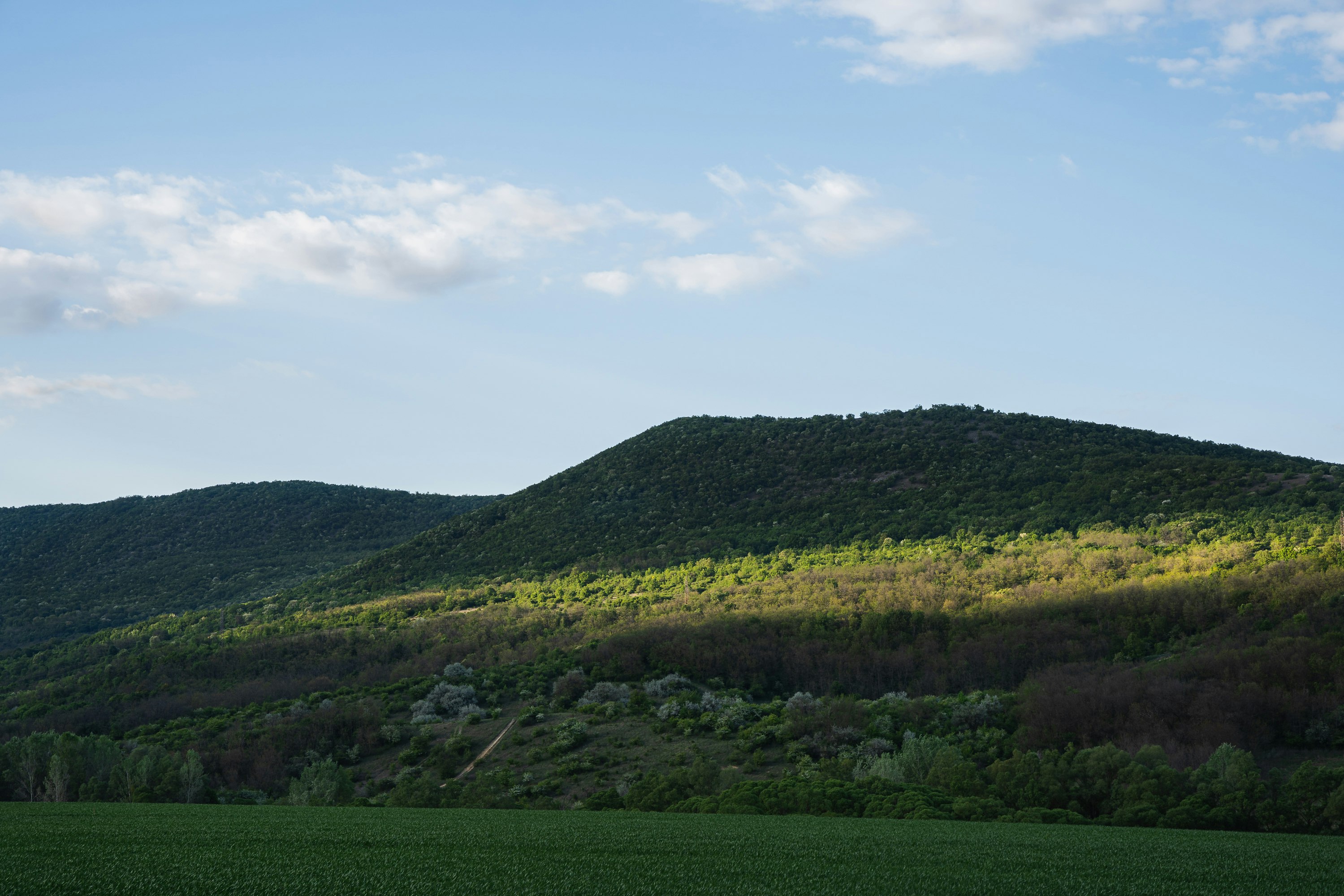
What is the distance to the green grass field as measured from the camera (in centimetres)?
1097

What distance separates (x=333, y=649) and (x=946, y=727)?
34010mm

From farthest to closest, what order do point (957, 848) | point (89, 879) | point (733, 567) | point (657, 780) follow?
1. point (733, 567)
2. point (657, 780)
3. point (957, 848)
4. point (89, 879)

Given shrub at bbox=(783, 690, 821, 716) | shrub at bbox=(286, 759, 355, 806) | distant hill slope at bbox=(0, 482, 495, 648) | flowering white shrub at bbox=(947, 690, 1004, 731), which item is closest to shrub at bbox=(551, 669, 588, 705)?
shrub at bbox=(783, 690, 821, 716)

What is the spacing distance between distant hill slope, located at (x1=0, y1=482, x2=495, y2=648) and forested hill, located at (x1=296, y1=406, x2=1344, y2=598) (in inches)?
590

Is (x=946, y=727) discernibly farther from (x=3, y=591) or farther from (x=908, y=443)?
(x=3, y=591)

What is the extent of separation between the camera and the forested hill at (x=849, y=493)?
56.1 meters

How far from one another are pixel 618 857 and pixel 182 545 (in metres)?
95.8

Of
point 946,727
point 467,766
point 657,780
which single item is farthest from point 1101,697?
point 467,766

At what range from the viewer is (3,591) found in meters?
85.4

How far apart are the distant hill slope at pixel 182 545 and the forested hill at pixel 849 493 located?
14980 mm

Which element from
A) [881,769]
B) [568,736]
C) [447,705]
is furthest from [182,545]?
[881,769]

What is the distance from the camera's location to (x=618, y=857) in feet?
42.0

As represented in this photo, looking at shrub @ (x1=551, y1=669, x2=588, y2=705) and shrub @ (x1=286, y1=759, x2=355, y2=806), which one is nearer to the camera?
shrub @ (x1=286, y1=759, x2=355, y2=806)

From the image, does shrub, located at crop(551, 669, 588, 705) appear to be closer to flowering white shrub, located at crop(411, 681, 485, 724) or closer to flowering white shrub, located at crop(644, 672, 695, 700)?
flowering white shrub, located at crop(644, 672, 695, 700)
